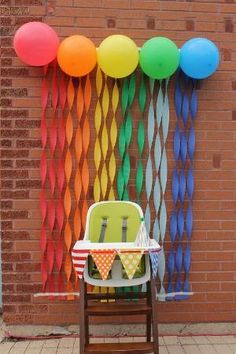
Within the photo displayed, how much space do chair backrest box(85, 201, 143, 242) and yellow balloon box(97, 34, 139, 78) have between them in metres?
1.04

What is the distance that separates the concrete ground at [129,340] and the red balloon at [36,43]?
2.22m

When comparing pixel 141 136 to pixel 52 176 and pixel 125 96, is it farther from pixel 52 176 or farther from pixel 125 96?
pixel 52 176

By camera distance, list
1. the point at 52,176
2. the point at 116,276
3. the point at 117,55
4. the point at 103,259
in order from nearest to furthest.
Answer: the point at 103,259, the point at 116,276, the point at 117,55, the point at 52,176

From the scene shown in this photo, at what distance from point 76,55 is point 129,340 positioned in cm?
234

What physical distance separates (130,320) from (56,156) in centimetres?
152

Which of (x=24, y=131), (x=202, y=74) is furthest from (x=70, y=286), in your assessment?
(x=202, y=74)

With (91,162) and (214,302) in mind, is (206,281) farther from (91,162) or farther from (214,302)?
(91,162)

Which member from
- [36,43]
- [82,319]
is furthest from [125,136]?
[82,319]

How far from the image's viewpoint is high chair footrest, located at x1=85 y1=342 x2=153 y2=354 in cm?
307

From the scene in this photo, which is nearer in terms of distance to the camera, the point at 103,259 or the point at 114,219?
the point at 103,259

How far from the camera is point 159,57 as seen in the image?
11.4 ft

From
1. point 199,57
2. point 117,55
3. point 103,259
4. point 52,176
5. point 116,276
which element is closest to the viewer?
point 103,259

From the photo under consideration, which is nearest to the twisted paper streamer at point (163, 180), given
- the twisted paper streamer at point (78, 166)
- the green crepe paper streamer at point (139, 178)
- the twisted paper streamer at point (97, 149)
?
the green crepe paper streamer at point (139, 178)

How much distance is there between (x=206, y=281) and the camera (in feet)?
12.9
